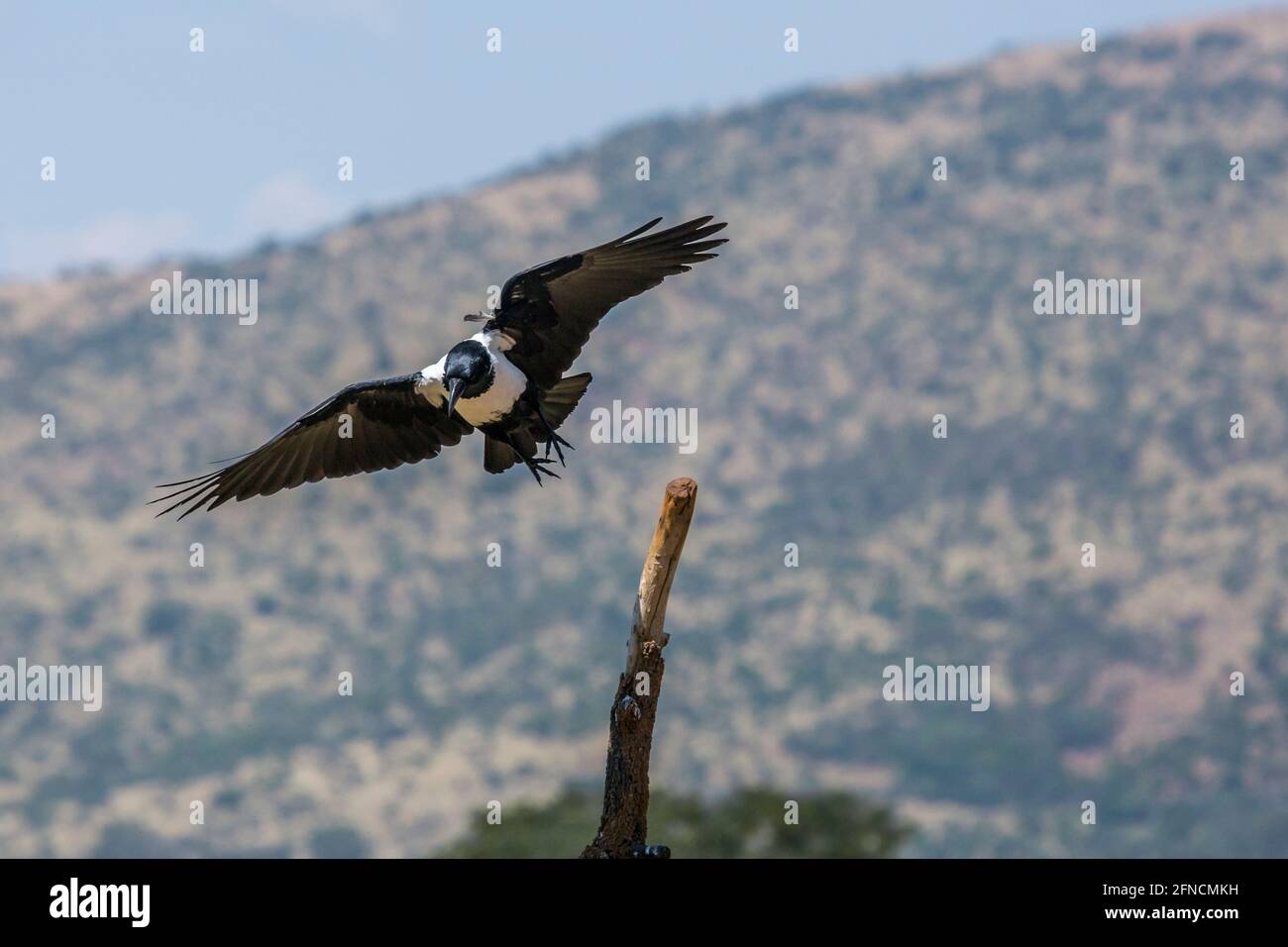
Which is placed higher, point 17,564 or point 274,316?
point 274,316

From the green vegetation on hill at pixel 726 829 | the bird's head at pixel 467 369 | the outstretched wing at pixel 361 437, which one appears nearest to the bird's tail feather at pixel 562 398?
the outstretched wing at pixel 361 437

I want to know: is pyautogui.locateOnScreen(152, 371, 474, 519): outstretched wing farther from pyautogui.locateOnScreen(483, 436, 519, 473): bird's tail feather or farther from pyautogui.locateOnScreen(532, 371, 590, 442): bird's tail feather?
pyautogui.locateOnScreen(532, 371, 590, 442): bird's tail feather

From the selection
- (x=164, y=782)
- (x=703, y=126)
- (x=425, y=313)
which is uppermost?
(x=703, y=126)

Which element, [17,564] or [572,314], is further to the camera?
[17,564]

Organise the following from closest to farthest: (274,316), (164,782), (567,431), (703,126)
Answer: (164,782) < (567,431) < (274,316) < (703,126)

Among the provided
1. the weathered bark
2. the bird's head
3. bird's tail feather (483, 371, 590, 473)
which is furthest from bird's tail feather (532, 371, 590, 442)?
the weathered bark

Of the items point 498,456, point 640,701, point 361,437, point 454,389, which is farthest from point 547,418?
point 640,701

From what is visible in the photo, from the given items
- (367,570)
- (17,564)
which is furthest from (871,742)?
(17,564)

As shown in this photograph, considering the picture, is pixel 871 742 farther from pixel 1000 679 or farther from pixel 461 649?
pixel 461 649
